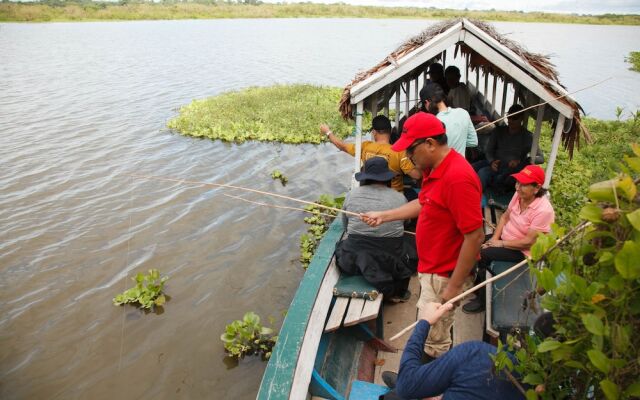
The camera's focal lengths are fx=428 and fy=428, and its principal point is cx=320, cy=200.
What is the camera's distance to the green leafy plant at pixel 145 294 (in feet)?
23.0

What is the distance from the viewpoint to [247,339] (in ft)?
19.8

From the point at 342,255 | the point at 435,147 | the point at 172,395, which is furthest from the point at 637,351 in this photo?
the point at 172,395

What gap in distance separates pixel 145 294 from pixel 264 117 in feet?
34.1

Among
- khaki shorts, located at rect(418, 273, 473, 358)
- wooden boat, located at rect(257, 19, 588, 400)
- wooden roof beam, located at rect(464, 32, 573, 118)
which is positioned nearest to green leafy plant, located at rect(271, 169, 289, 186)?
wooden boat, located at rect(257, 19, 588, 400)

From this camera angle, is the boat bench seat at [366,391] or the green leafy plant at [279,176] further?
the green leafy plant at [279,176]

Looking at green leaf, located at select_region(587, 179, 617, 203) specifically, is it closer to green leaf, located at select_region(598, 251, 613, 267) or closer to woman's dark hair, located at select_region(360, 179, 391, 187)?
green leaf, located at select_region(598, 251, 613, 267)

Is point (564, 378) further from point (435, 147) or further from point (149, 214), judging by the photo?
point (149, 214)

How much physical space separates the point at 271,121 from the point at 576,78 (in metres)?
18.8

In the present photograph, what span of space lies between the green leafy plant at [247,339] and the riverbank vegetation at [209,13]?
4680 cm

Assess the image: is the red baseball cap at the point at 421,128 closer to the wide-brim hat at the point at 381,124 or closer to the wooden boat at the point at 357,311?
the wooden boat at the point at 357,311

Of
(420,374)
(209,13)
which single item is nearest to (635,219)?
(420,374)

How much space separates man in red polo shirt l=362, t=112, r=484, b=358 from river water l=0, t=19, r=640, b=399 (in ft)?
11.1

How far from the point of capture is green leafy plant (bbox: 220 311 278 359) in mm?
5988

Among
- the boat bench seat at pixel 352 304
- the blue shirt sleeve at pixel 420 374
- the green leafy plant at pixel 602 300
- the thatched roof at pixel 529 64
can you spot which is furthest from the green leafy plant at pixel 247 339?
the green leafy plant at pixel 602 300
